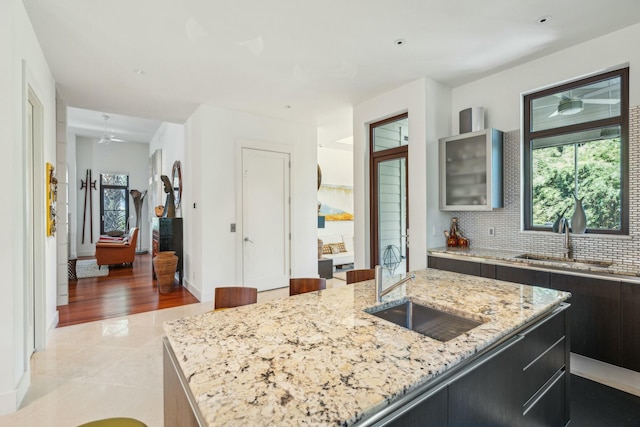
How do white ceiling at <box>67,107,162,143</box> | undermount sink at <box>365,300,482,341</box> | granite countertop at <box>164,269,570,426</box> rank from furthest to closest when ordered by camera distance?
white ceiling at <box>67,107,162,143</box> < undermount sink at <box>365,300,482,341</box> < granite countertop at <box>164,269,570,426</box>

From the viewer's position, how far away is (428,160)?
3.70m

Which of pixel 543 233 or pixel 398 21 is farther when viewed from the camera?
pixel 543 233

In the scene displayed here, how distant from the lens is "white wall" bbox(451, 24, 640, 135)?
2715mm

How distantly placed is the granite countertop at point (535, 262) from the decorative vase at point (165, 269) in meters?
3.87

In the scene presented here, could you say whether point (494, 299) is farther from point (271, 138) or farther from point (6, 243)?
point (271, 138)

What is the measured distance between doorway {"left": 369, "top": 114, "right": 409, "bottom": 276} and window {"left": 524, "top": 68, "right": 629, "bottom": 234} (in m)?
1.31

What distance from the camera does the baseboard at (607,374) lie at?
7.72ft

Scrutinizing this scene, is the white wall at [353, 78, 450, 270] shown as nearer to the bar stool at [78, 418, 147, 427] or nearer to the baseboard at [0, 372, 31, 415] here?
the bar stool at [78, 418, 147, 427]

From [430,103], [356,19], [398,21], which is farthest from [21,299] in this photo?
[430,103]

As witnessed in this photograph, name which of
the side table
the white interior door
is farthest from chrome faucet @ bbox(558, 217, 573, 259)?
the side table

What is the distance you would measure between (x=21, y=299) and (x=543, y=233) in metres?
4.42

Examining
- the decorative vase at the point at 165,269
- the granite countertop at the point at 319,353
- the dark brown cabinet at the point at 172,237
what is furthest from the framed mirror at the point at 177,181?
the granite countertop at the point at 319,353

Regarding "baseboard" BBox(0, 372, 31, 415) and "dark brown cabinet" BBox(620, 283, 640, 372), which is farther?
"dark brown cabinet" BBox(620, 283, 640, 372)

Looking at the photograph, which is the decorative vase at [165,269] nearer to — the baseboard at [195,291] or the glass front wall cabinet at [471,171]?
the baseboard at [195,291]
